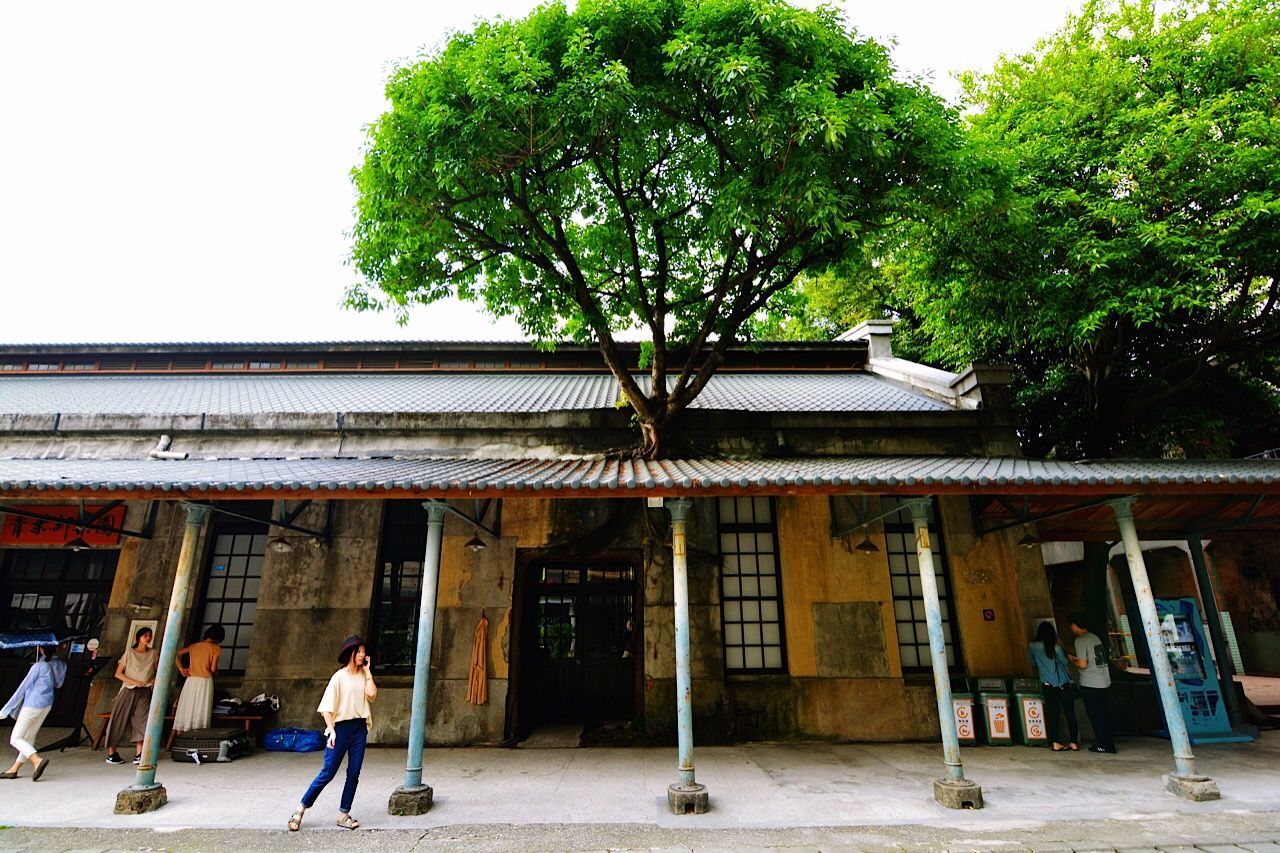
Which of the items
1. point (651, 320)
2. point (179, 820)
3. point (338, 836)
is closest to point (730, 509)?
point (651, 320)

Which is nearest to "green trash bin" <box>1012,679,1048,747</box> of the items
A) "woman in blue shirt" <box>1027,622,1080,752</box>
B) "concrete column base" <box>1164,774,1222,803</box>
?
"woman in blue shirt" <box>1027,622,1080,752</box>

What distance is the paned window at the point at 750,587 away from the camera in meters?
9.53

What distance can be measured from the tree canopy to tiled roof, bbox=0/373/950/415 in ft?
8.77

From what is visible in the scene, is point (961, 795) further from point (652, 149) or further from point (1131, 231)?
point (1131, 231)

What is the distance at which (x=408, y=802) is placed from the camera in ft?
19.2

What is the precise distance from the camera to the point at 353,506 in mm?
9906

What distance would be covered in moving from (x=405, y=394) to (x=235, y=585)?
14.9ft

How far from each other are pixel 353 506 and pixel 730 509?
251 inches

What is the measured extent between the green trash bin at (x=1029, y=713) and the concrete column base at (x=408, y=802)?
815cm

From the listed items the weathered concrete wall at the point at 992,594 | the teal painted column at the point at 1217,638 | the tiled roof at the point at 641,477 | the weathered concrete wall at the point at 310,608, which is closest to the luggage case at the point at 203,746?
the weathered concrete wall at the point at 310,608

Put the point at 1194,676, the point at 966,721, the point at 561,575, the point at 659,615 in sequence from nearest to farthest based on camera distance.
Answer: the point at 966,721
the point at 1194,676
the point at 659,615
the point at 561,575

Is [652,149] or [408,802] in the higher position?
[652,149]

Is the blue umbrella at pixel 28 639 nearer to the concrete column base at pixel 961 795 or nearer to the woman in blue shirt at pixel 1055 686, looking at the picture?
the concrete column base at pixel 961 795

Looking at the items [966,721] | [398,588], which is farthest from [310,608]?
[966,721]
